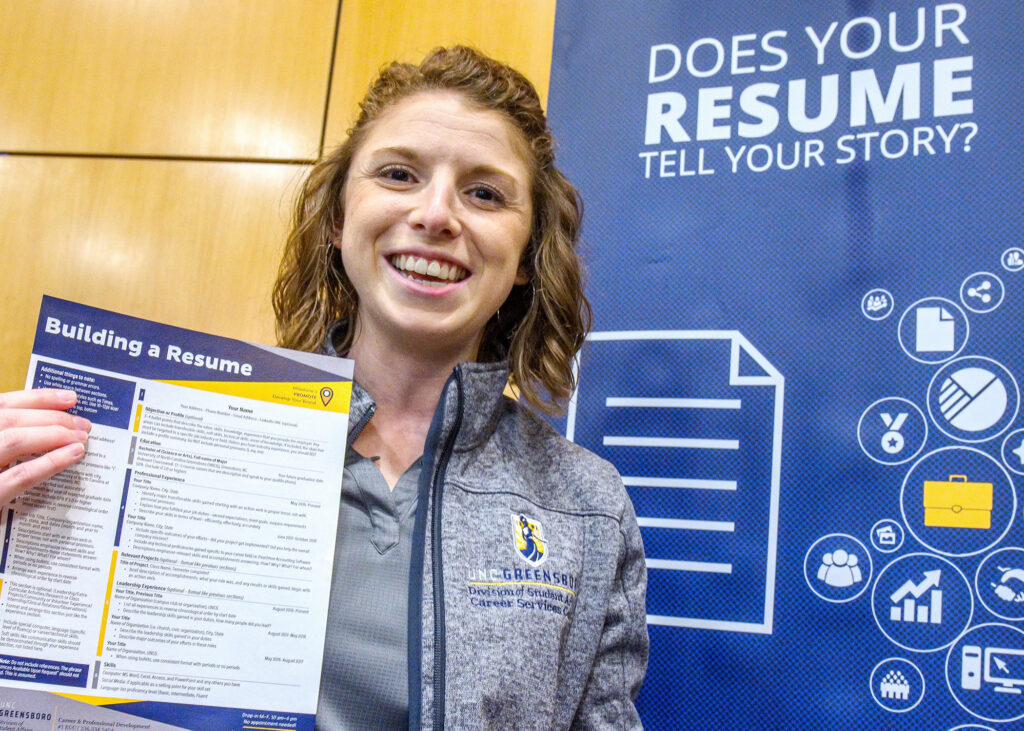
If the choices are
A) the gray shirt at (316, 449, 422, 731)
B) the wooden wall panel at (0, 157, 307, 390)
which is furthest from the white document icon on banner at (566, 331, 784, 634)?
the wooden wall panel at (0, 157, 307, 390)

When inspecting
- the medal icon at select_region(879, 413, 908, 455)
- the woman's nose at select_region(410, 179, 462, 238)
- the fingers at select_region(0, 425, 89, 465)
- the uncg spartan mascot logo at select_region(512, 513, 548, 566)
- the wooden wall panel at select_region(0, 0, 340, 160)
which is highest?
the wooden wall panel at select_region(0, 0, 340, 160)

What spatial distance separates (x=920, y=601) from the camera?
1.52m

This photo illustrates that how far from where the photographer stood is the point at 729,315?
1.74 metres

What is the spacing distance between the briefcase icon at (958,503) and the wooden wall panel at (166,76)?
1.59 meters

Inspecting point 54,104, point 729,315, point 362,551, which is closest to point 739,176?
point 729,315

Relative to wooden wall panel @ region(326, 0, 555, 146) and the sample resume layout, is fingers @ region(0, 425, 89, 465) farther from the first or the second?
wooden wall panel @ region(326, 0, 555, 146)

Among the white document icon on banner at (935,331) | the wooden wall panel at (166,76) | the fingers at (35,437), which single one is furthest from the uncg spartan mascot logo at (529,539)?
the wooden wall panel at (166,76)

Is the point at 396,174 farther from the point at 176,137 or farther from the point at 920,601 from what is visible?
the point at 176,137

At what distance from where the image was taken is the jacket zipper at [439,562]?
3.18 feet

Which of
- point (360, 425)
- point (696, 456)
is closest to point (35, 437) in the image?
point (360, 425)

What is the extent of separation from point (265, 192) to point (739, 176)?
118 centimetres

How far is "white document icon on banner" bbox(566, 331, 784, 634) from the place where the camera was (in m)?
1.64

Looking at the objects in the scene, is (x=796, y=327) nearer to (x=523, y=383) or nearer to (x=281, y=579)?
(x=523, y=383)

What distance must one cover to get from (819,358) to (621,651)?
2.45 ft
